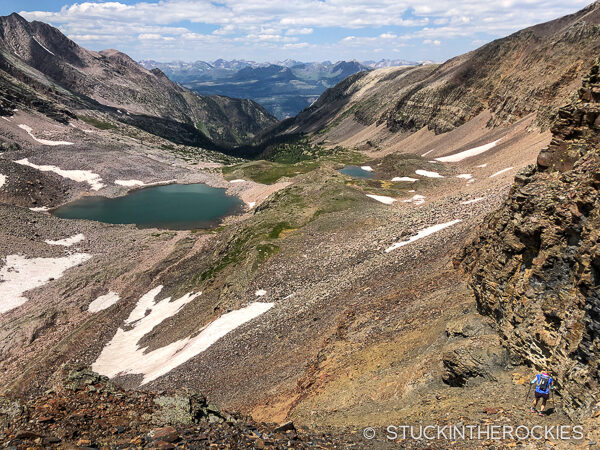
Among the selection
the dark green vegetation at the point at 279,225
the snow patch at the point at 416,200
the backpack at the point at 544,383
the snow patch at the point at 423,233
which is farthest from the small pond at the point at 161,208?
the backpack at the point at 544,383

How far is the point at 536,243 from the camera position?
17.2m

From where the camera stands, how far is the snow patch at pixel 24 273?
196 feet

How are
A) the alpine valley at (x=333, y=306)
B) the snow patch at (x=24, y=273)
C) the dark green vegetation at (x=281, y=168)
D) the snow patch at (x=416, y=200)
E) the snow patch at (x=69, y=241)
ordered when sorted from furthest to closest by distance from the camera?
the dark green vegetation at (x=281, y=168), the snow patch at (x=69, y=241), the snow patch at (x=416, y=200), the snow patch at (x=24, y=273), the alpine valley at (x=333, y=306)

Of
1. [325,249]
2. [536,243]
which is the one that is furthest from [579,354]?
[325,249]

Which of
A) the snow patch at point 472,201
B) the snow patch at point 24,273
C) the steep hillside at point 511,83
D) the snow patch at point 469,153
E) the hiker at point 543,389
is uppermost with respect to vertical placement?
the steep hillside at point 511,83

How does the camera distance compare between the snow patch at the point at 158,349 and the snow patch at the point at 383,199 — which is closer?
the snow patch at the point at 158,349

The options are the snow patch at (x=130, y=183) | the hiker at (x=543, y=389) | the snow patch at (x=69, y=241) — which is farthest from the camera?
the snow patch at (x=130, y=183)

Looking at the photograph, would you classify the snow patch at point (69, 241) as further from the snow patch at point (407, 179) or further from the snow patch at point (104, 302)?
the snow patch at point (407, 179)

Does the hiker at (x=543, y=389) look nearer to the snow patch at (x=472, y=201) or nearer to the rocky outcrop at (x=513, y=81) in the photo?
the snow patch at (x=472, y=201)

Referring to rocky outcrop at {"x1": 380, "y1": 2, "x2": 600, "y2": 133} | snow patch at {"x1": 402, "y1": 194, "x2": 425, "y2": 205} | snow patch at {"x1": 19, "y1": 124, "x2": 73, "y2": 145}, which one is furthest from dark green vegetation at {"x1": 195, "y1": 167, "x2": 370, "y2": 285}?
snow patch at {"x1": 19, "y1": 124, "x2": 73, "y2": 145}

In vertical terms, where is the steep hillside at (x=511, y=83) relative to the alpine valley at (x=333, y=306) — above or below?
above

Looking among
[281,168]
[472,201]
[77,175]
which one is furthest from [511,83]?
[77,175]

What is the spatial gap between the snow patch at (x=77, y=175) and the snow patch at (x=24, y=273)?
57.8 metres

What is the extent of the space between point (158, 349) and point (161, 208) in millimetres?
77124
